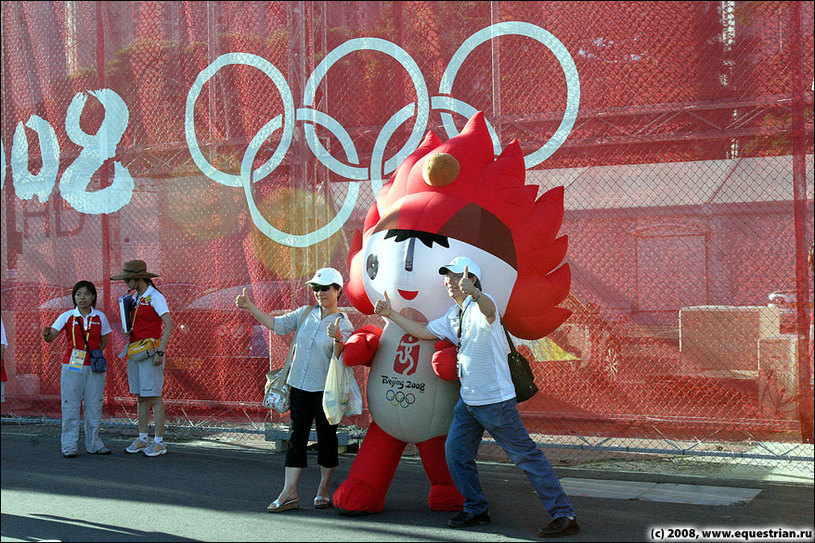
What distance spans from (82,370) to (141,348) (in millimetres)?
671

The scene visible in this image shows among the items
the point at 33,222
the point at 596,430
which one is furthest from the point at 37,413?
the point at 596,430

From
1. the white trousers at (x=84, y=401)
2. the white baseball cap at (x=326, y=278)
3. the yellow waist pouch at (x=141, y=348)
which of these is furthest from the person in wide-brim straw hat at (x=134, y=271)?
the white baseball cap at (x=326, y=278)

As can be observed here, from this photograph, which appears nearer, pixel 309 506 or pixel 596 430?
pixel 309 506

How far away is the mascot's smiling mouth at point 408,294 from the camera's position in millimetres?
5417

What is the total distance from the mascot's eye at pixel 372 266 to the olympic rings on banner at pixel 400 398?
2.46 ft

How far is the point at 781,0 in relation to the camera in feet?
22.7

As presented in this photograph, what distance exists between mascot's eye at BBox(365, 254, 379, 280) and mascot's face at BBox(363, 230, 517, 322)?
0.04m

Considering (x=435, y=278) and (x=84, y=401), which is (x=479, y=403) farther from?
(x=84, y=401)

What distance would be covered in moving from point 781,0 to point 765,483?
3.73 meters

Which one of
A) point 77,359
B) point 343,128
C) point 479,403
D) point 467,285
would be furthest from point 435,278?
point 77,359

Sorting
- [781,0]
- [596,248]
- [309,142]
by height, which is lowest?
[596,248]

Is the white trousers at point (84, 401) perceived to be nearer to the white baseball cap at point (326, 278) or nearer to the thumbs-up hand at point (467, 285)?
the white baseball cap at point (326, 278)

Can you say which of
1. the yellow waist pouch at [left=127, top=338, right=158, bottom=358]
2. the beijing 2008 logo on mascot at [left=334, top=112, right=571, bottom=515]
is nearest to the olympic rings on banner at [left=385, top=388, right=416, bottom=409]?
the beijing 2008 logo on mascot at [left=334, top=112, right=571, bottom=515]

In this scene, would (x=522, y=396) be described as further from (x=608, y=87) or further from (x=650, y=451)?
(x=608, y=87)
